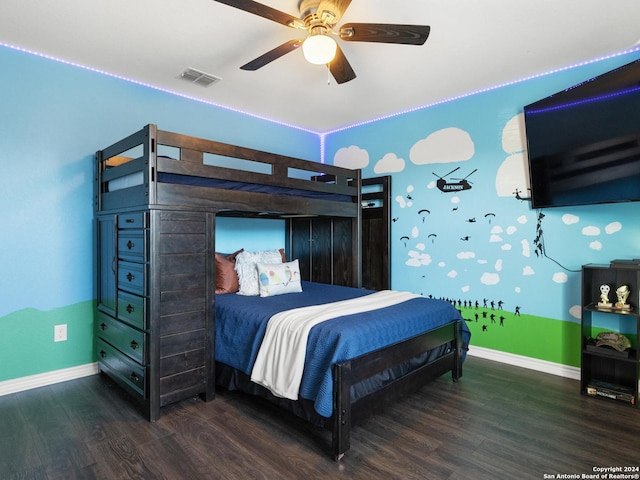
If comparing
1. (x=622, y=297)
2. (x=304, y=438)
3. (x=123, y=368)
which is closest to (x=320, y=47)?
(x=304, y=438)

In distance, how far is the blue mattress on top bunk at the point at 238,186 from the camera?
7.94ft

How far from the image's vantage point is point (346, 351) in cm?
196

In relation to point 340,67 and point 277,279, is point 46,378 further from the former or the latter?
point 340,67

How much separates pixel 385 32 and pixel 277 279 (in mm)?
1933

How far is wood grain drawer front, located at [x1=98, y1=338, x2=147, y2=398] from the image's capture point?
2.33 metres

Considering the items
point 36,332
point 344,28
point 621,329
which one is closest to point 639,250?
point 621,329

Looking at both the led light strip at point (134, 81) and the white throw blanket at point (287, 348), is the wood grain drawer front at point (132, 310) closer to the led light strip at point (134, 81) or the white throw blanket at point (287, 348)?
the white throw blanket at point (287, 348)

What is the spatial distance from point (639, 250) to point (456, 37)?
6.55 feet

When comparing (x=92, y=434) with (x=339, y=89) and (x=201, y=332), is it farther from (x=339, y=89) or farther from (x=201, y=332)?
(x=339, y=89)

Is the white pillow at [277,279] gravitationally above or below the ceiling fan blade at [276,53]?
below

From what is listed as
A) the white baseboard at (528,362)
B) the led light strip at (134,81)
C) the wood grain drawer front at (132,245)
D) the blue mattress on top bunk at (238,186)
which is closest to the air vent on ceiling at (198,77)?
the led light strip at (134,81)

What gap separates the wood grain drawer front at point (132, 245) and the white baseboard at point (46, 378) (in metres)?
1.08

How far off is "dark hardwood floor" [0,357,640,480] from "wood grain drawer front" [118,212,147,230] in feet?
3.88

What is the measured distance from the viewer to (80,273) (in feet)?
9.77
